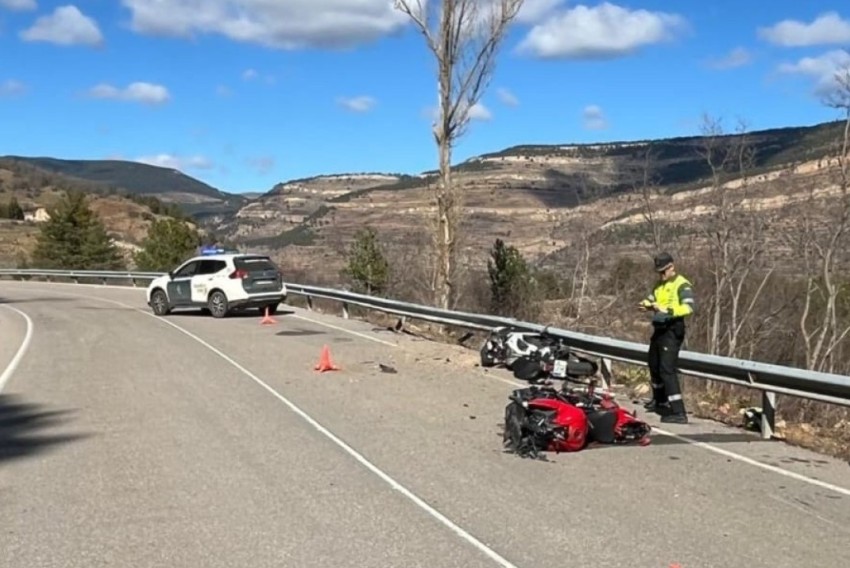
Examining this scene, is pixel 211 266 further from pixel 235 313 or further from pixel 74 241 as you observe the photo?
pixel 74 241

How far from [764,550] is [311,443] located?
15.3 ft

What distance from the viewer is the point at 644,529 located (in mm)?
6312

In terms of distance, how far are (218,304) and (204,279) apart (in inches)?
32.7

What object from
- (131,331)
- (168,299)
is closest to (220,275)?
(168,299)

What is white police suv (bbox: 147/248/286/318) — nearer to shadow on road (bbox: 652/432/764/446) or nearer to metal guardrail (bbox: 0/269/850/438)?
metal guardrail (bbox: 0/269/850/438)

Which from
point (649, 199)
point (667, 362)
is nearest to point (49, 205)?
point (649, 199)

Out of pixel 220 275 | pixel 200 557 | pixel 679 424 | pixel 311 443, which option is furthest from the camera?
pixel 220 275

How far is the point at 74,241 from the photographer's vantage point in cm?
7862

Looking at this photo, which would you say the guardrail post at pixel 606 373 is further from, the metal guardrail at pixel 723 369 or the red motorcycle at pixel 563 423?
the red motorcycle at pixel 563 423

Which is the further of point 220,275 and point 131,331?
point 220,275

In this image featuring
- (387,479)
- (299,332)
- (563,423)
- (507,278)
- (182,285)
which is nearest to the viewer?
(387,479)

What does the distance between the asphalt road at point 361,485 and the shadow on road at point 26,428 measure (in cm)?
4

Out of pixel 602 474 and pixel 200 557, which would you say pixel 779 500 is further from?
pixel 200 557

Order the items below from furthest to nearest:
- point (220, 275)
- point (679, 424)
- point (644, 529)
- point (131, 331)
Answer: point (220, 275) → point (131, 331) → point (679, 424) → point (644, 529)
